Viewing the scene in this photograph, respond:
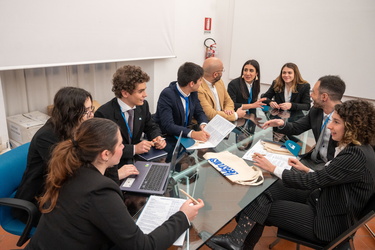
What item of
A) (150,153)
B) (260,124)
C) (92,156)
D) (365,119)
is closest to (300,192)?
(365,119)

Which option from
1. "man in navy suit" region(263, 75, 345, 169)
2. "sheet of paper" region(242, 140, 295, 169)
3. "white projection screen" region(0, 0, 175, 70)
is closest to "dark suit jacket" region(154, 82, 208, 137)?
"sheet of paper" region(242, 140, 295, 169)

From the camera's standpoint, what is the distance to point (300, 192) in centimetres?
194

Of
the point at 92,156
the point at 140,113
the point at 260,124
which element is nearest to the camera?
the point at 92,156

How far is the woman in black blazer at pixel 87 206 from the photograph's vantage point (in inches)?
38.8

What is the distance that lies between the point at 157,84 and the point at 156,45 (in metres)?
0.69

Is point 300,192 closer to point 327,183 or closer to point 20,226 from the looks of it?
point 327,183

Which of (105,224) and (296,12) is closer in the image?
(105,224)

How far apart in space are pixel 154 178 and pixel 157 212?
29 cm

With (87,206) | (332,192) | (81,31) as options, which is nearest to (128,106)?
(87,206)

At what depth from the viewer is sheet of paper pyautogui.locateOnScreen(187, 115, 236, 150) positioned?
209 cm

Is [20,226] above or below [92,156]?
below

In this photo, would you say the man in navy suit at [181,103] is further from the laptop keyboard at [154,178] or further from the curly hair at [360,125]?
the curly hair at [360,125]

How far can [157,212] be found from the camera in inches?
51.2

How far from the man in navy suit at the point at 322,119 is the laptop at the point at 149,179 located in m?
1.07
